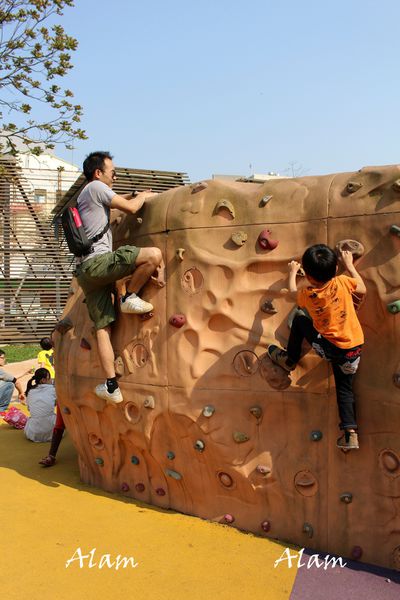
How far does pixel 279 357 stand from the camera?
4238 millimetres

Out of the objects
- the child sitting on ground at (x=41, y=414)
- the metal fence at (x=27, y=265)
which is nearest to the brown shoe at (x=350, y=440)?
the child sitting on ground at (x=41, y=414)

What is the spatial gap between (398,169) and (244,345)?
160 cm

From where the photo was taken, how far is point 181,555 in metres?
4.24

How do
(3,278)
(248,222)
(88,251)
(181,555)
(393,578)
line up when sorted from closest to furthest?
1. (393,578)
2. (181,555)
3. (248,222)
4. (88,251)
5. (3,278)

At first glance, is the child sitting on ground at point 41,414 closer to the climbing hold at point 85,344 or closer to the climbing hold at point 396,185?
the climbing hold at point 85,344

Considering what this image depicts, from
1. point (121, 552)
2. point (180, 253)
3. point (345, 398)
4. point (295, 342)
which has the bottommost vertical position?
point (121, 552)

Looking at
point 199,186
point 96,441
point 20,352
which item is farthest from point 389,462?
point 20,352

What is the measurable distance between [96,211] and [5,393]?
5.42 meters

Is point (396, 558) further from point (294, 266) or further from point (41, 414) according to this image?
point (41, 414)

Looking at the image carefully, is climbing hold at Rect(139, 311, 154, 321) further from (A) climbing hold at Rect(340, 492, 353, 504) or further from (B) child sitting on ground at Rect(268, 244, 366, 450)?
(A) climbing hold at Rect(340, 492, 353, 504)

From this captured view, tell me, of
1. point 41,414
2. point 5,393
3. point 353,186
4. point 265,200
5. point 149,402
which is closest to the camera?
point 353,186

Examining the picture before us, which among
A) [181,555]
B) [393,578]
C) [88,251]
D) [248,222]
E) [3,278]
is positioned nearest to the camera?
[393,578]

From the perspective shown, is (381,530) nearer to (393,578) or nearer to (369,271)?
(393,578)

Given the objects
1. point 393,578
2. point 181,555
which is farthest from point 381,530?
point 181,555
